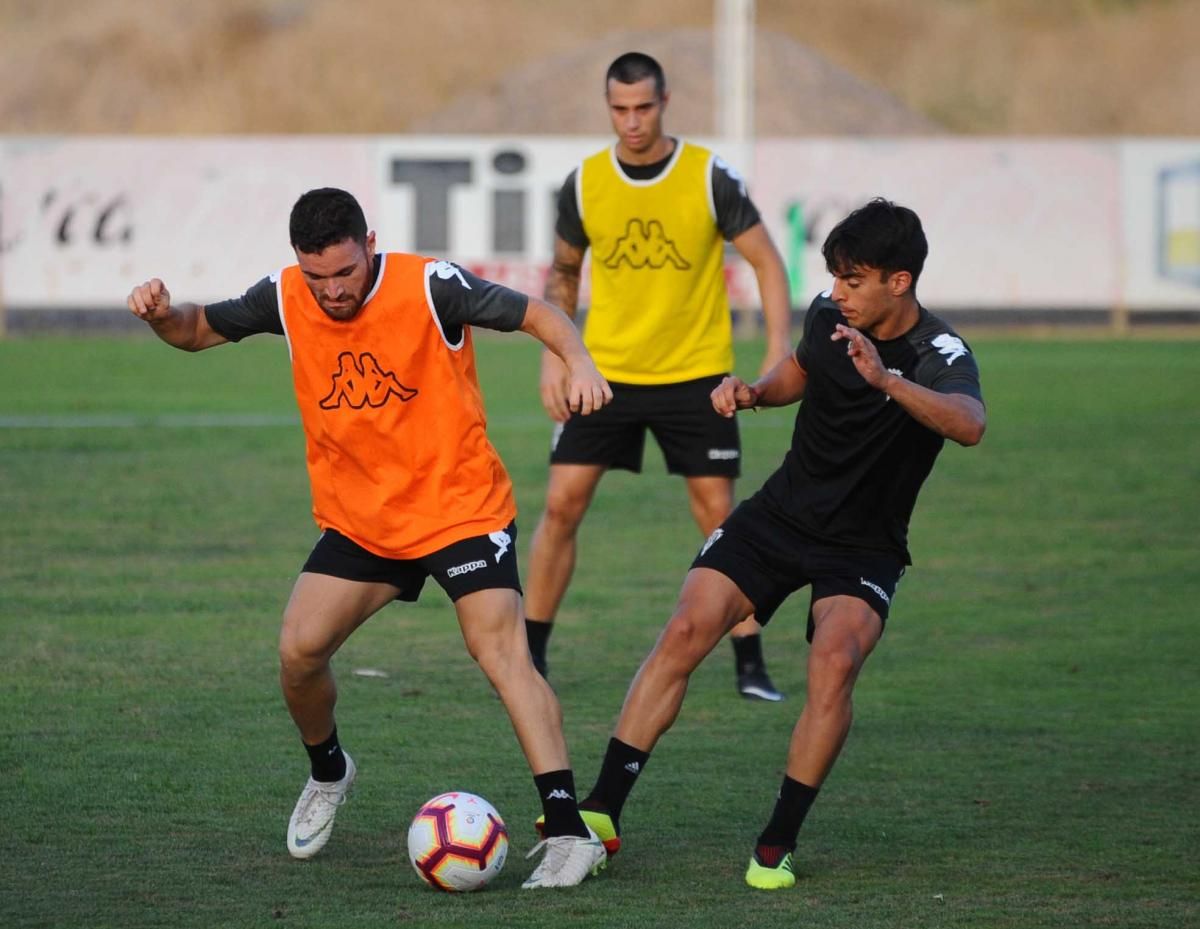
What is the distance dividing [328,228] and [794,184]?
22.6 meters

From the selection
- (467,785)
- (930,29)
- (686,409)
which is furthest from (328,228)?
(930,29)

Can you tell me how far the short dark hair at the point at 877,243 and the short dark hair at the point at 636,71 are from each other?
2.50 m

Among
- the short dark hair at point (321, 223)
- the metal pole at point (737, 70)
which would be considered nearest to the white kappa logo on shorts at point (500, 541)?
the short dark hair at point (321, 223)

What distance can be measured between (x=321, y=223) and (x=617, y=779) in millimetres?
1769

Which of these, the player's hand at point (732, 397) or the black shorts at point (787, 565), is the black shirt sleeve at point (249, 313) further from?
the black shorts at point (787, 565)

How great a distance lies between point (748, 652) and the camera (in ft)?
25.8

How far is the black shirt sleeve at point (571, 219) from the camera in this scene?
26.9ft

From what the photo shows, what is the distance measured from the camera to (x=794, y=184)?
27.4 meters

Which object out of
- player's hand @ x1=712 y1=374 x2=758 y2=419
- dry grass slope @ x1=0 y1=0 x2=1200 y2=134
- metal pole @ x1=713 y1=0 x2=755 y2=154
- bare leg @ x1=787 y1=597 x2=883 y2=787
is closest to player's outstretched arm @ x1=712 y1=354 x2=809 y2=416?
player's hand @ x1=712 y1=374 x2=758 y2=419

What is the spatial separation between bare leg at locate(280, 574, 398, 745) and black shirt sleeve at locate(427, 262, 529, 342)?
77 cm

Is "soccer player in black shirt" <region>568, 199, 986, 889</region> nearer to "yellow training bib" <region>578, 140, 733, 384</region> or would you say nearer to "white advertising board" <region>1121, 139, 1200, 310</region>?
"yellow training bib" <region>578, 140, 733, 384</region>

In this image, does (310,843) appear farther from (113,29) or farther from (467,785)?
(113,29)

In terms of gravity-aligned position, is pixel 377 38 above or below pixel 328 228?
above

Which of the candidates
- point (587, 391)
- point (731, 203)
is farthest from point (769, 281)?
point (587, 391)
